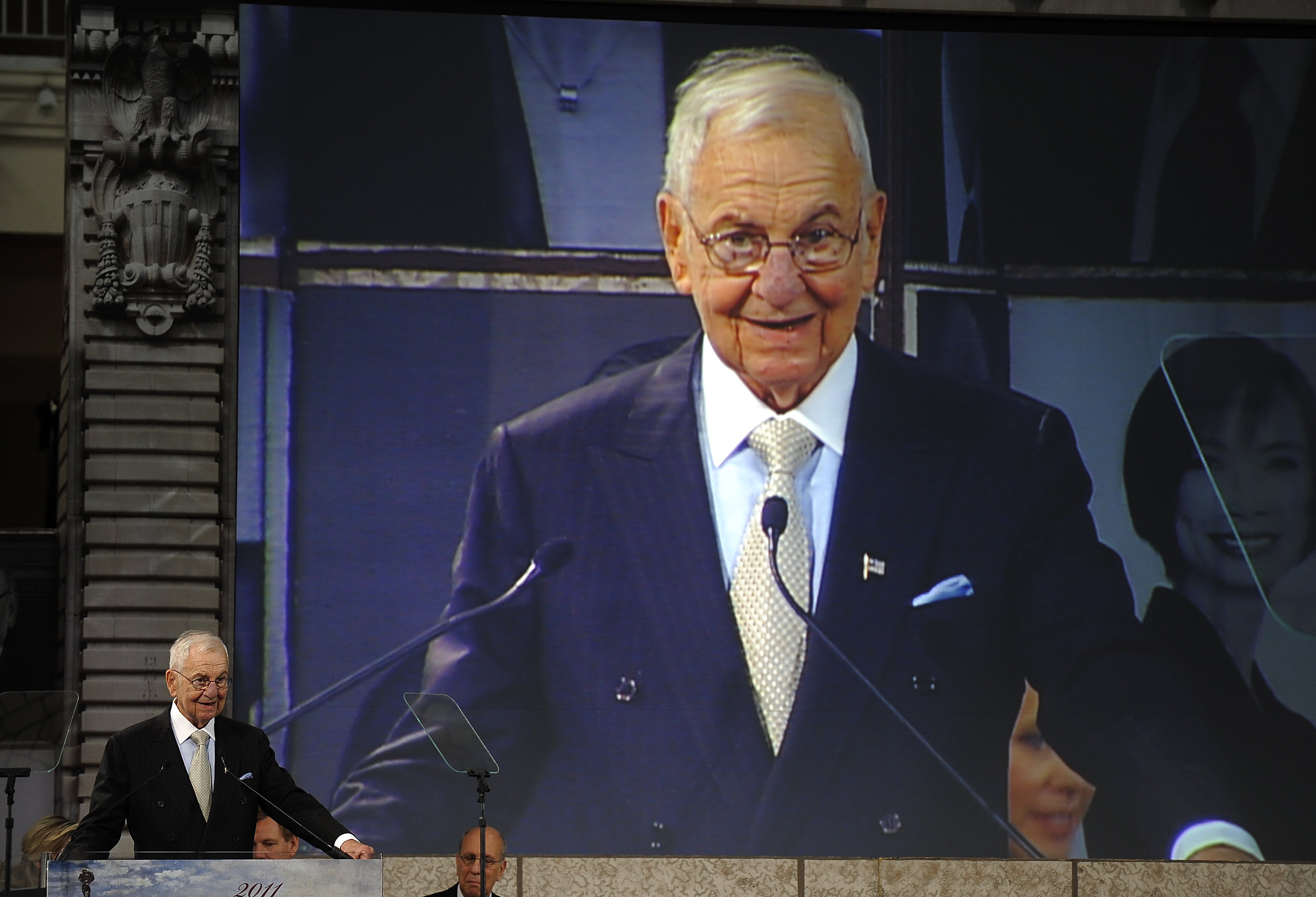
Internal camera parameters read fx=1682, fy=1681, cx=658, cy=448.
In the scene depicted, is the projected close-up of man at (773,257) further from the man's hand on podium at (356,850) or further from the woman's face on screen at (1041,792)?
the man's hand on podium at (356,850)

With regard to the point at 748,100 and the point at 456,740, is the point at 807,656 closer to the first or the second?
the point at 748,100

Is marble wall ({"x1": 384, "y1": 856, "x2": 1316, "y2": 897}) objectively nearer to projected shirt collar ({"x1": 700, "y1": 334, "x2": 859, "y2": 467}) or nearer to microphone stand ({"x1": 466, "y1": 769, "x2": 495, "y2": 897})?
projected shirt collar ({"x1": 700, "y1": 334, "x2": 859, "y2": 467})

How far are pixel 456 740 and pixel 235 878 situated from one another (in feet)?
4.64

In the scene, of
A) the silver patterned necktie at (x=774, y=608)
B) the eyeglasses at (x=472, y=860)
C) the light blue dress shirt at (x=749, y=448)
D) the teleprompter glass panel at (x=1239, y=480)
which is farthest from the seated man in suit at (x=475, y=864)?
the teleprompter glass panel at (x=1239, y=480)

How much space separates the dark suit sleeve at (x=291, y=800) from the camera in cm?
582

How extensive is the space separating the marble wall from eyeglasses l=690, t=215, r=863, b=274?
3871mm

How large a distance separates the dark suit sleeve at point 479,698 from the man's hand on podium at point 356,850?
4.96 m

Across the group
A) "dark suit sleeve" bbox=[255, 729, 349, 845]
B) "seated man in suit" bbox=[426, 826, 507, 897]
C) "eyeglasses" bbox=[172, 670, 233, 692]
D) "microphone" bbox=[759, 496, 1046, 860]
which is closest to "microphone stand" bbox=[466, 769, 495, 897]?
"seated man in suit" bbox=[426, 826, 507, 897]

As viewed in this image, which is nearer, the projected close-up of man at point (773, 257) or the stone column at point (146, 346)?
the stone column at point (146, 346)

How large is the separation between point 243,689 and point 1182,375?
21.5 ft

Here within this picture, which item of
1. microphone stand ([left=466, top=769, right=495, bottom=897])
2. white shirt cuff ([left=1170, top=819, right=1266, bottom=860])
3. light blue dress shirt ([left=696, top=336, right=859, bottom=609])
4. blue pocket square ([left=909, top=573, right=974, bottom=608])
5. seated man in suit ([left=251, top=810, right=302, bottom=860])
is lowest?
white shirt cuff ([left=1170, top=819, right=1266, bottom=860])

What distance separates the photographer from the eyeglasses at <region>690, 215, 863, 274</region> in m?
11.2

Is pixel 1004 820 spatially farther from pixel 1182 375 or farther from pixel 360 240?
pixel 360 240

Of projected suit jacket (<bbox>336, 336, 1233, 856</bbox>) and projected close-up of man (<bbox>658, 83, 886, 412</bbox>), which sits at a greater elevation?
projected close-up of man (<bbox>658, 83, 886, 412</bbox>)
